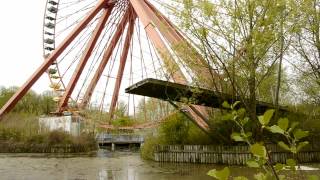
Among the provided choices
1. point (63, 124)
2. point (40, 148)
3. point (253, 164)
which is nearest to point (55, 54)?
point (63, 124)

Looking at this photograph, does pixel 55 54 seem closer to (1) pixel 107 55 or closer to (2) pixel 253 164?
(1) pixel 107 55

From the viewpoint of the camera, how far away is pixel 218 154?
1335cm

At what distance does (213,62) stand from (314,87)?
19.8 ft

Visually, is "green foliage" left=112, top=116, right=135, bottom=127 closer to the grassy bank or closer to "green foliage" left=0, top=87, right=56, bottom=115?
the grassy bank

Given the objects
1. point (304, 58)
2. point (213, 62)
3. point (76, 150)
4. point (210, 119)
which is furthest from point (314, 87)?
point (76, 150)

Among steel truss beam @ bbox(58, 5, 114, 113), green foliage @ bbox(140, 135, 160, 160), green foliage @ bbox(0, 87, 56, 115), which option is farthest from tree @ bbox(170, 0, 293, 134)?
green foliage @ bbox(0, 87, 56, 115)

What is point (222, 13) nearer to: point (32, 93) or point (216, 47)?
point (216, 47)

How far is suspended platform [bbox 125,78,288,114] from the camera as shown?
12.0 m

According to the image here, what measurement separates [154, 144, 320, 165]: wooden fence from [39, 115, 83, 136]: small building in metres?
12.6

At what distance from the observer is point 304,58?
49.4ft

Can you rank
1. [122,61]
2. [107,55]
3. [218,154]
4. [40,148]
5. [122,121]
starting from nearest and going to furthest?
[218,154] → [107,55] → [122,61] → [40,148] → [122,121]

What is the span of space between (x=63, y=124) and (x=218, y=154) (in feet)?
51.7

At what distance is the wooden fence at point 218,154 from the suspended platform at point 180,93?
1346mm

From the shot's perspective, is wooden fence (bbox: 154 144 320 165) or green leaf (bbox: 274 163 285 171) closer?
green leaf (bbox: 274 163 285 171)
